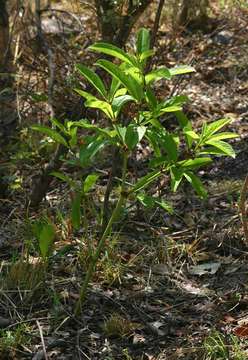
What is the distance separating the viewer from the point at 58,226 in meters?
3.57

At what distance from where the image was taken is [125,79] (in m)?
2.34

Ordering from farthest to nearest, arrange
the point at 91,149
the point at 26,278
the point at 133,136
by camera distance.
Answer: the point at 26,278, the point at 91,149, the point at 133,136

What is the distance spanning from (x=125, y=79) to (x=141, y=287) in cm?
117

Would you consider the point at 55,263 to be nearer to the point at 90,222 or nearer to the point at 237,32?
the point at 90,222

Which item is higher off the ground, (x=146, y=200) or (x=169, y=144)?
(x=169, y=144)

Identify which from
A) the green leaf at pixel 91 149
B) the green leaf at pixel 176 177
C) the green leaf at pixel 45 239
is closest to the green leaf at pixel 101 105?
the green leaf at pixel 91 149

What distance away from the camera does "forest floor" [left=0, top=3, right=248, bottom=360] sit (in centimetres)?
265

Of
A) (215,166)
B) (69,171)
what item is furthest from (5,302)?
(215,166)

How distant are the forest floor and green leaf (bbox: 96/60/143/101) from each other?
98cm

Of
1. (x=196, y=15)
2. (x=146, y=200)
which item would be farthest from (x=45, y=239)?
(x=196, y=15)

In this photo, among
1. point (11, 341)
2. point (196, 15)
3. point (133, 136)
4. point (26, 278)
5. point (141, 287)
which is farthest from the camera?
point (196, 15)

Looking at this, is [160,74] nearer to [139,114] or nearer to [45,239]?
[139,114]

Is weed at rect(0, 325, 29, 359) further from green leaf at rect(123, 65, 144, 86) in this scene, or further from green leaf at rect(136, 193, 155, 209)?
green leaf at rect(123, 65, 144, 86)

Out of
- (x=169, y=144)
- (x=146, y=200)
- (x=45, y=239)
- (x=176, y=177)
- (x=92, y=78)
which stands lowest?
(x=45, y=239)
